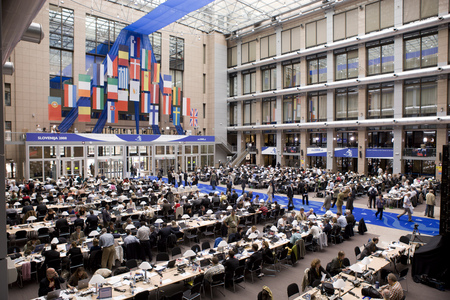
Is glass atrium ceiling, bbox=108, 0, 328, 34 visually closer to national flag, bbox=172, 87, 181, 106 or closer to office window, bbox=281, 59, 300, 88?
office window, bbox=281, 59, 300, 88

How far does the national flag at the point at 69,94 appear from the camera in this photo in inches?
1148

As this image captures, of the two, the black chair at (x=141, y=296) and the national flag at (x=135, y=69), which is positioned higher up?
the national flag at (x=135, y=69)

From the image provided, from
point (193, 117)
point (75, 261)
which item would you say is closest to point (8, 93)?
point (193, 117)

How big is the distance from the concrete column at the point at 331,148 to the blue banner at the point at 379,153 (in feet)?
12.5

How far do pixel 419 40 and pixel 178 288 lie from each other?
31.1 meters

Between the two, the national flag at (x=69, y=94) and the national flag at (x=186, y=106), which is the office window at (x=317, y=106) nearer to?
the national flag at (x=186, y=106)

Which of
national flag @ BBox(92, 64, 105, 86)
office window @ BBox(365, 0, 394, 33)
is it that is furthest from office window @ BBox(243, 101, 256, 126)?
national flag @ BBox(92, 64, 105, 86)

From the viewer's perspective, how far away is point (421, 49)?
28062 millimetres

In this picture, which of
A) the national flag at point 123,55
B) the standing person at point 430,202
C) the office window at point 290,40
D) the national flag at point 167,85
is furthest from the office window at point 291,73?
the standing person at point 430,202

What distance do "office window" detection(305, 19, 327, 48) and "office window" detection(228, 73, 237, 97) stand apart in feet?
41.4

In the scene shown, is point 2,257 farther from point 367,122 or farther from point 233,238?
point 367,122

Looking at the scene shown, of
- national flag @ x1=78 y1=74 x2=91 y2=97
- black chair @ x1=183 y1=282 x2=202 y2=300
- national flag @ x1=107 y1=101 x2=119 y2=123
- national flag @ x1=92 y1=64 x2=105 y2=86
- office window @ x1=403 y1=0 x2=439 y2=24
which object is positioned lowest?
black chair @ x1=183 y1=282 x2=202 y2=300

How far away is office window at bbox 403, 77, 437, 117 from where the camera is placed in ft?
91.9

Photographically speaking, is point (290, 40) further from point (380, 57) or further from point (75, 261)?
point (75, 261)
